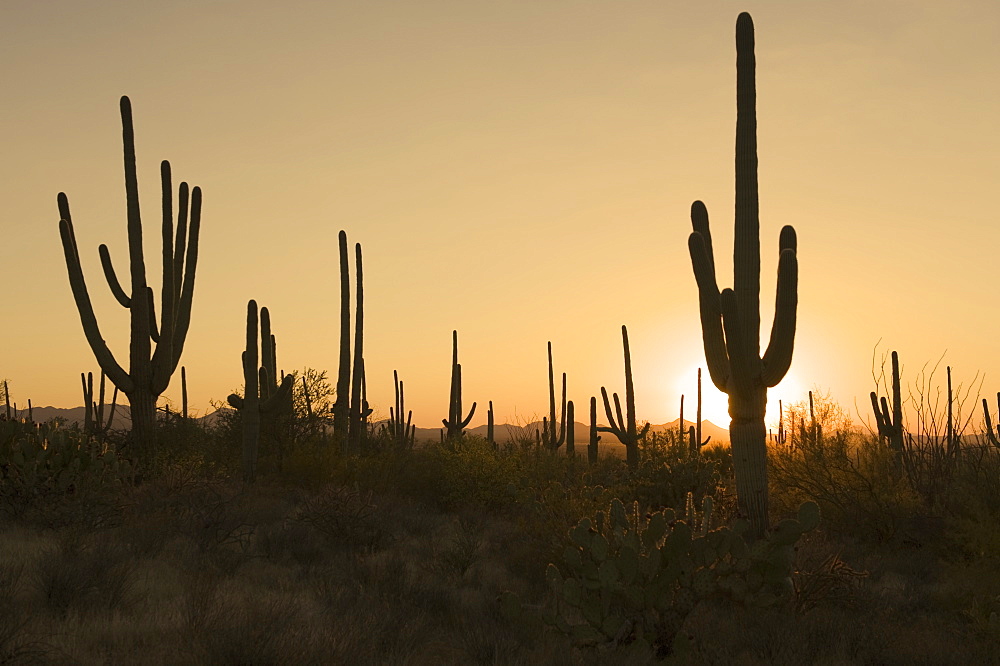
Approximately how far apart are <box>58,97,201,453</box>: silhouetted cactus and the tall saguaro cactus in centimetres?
1050

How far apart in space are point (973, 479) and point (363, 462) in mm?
11730

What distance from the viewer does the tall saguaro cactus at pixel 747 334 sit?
998cm

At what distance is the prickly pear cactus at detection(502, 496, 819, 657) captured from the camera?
689cm

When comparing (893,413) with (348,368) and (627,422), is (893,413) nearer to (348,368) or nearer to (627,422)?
(627,422)

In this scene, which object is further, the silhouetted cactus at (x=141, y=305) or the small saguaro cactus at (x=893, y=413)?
the small saguaro cactus at (x=893, y=413)


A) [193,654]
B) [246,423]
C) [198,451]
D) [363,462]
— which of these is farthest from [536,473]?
[193,654]

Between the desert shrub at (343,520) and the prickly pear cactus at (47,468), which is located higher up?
the prickly pear cactus at (47,468)

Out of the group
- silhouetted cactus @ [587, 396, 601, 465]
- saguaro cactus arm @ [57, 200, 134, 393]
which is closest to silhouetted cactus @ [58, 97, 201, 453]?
saguaro cactus arm @ [57, 200, 134, 393]

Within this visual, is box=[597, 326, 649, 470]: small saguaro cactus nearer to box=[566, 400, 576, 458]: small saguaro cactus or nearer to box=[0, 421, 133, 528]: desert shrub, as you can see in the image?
box=[566, 400, 576, 458]: small saguaro cactus

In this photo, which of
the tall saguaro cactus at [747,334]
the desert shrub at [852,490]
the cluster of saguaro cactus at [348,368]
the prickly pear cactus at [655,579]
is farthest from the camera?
the cluster of saguaro cactus at [348,368]

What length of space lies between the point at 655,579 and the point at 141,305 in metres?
12.4

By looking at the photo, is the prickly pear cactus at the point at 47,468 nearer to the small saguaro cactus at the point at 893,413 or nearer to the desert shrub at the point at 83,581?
the desert shrub at the point at 83,581

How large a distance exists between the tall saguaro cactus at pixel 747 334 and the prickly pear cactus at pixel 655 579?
2846 mm

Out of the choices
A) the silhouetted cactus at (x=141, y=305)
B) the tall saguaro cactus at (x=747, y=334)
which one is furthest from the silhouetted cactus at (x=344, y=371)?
the tall saguaro cactus at (x=747, y=334)
